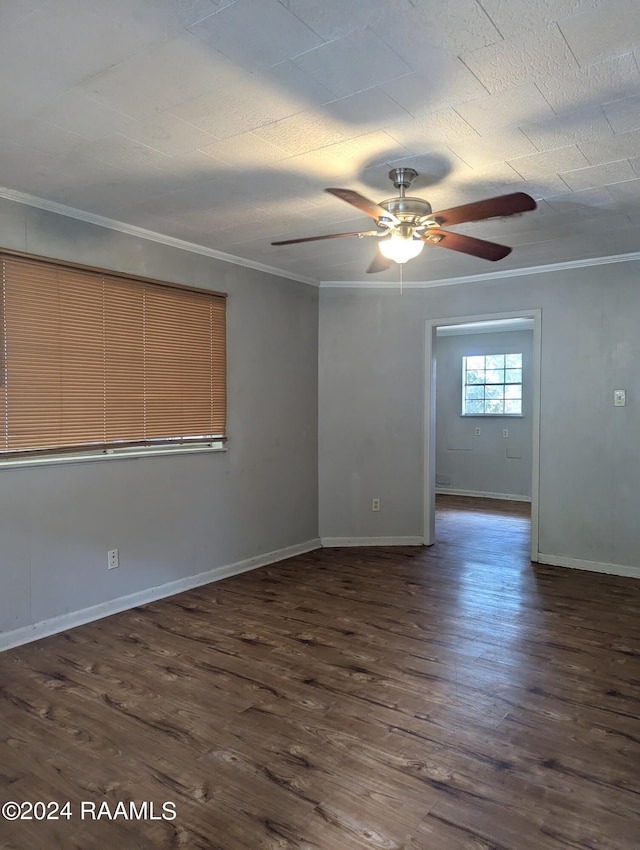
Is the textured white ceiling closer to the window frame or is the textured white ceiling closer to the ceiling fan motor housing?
the ceiling fan motor housing

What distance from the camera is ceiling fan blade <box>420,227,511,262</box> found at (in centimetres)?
276

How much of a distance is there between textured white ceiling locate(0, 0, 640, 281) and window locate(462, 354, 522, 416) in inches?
186

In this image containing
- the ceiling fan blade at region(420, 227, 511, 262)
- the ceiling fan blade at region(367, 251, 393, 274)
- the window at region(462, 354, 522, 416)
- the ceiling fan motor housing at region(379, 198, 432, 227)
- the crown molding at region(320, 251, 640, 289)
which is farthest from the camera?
the window at region(462, 354, 522, 416)

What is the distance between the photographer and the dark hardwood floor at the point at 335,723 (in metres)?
1.78

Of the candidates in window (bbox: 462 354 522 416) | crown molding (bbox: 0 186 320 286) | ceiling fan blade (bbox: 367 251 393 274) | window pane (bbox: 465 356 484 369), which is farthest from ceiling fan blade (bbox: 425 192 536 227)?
window pane (bbox: 465 356 484 369)

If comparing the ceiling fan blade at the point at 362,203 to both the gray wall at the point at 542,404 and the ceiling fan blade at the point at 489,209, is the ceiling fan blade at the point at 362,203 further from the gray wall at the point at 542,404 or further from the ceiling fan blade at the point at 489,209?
the gray wall at the point at 542,404

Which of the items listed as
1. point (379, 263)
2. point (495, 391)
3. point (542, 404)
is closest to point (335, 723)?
point (379, 263)

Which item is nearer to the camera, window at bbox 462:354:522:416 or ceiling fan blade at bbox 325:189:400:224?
ceiling fan blade at bbox 325:189:400:224

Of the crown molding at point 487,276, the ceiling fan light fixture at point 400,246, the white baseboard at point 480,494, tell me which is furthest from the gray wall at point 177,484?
the white baseboard at point 480,494

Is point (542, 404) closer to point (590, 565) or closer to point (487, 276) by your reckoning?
point (487, 276)

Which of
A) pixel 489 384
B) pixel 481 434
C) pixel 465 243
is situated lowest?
pixel 481 434

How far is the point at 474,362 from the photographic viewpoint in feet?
27.6

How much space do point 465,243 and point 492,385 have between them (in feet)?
18.6

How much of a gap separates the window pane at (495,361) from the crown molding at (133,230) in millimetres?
4187
